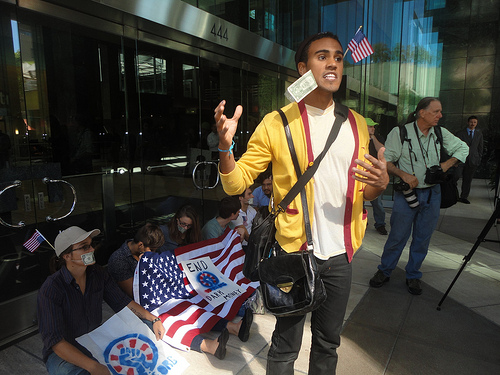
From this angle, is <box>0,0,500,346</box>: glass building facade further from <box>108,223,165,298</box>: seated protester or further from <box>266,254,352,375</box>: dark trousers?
<box>266,254,352,375</box>: dark trousers

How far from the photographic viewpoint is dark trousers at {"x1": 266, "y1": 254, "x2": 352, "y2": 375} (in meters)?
1.85

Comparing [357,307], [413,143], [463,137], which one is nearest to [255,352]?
[357,307]

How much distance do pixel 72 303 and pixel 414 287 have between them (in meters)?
3.41

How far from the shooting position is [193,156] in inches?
235

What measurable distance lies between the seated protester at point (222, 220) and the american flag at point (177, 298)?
1.25 ft

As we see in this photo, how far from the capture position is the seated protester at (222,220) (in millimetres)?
4488

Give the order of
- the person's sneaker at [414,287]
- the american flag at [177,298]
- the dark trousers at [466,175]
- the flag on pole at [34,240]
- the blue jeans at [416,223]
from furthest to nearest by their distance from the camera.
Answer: the dark trousers at [466,175] < the person's sneaker at [414,287] < the blue jeans at [416,223] < the american flag at [177,298] < the flag on pole at [34,240]

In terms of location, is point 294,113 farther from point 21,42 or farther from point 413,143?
point 21,42

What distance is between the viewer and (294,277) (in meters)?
1.73

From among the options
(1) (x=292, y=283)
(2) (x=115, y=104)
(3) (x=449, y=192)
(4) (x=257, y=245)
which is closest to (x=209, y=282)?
(4) (x=257, y=245)

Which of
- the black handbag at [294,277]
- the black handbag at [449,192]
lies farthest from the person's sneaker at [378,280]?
the black handbag at [294,277]

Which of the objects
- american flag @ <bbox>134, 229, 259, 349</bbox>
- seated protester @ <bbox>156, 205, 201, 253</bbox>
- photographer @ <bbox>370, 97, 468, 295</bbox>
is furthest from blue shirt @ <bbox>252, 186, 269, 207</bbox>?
photographer @ <bbox>370, 97, 468, 295</bbox>

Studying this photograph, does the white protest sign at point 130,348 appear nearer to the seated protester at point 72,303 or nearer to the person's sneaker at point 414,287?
the seated protester at point 72,303

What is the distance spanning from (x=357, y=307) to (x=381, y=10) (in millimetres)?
9530
